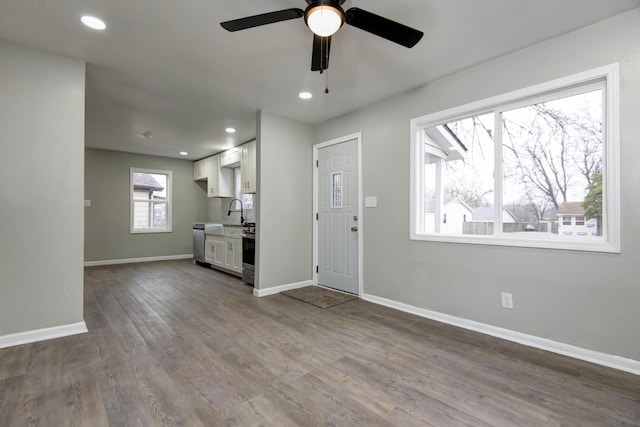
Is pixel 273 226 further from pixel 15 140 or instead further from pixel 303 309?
pixel 15 140

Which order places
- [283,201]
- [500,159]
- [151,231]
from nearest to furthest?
[500,159], [283,201], [151,231]

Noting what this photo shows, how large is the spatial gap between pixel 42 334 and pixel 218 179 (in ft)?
14.2

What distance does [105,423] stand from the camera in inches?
61.3

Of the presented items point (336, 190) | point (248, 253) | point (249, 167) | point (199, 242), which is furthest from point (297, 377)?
point (199, 242)

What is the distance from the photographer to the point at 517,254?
2574mm

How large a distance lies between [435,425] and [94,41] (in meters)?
3.65

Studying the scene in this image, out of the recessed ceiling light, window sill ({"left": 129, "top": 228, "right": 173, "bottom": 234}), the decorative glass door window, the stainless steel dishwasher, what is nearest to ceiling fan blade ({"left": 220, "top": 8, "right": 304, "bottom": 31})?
the recessed ceiling light

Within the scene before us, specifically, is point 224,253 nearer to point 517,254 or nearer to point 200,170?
point 200,170

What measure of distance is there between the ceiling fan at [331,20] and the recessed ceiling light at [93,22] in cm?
119

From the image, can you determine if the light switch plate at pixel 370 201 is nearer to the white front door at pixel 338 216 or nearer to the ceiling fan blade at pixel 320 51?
the white front door at pixel 338 216

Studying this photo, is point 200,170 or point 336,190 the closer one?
point 336,190

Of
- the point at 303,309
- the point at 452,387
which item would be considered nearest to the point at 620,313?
the point at 452,387

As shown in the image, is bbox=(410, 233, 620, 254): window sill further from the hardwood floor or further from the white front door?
the white front door

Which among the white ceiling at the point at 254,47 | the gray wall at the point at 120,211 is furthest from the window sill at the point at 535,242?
the gray wall at the point at 120,211
